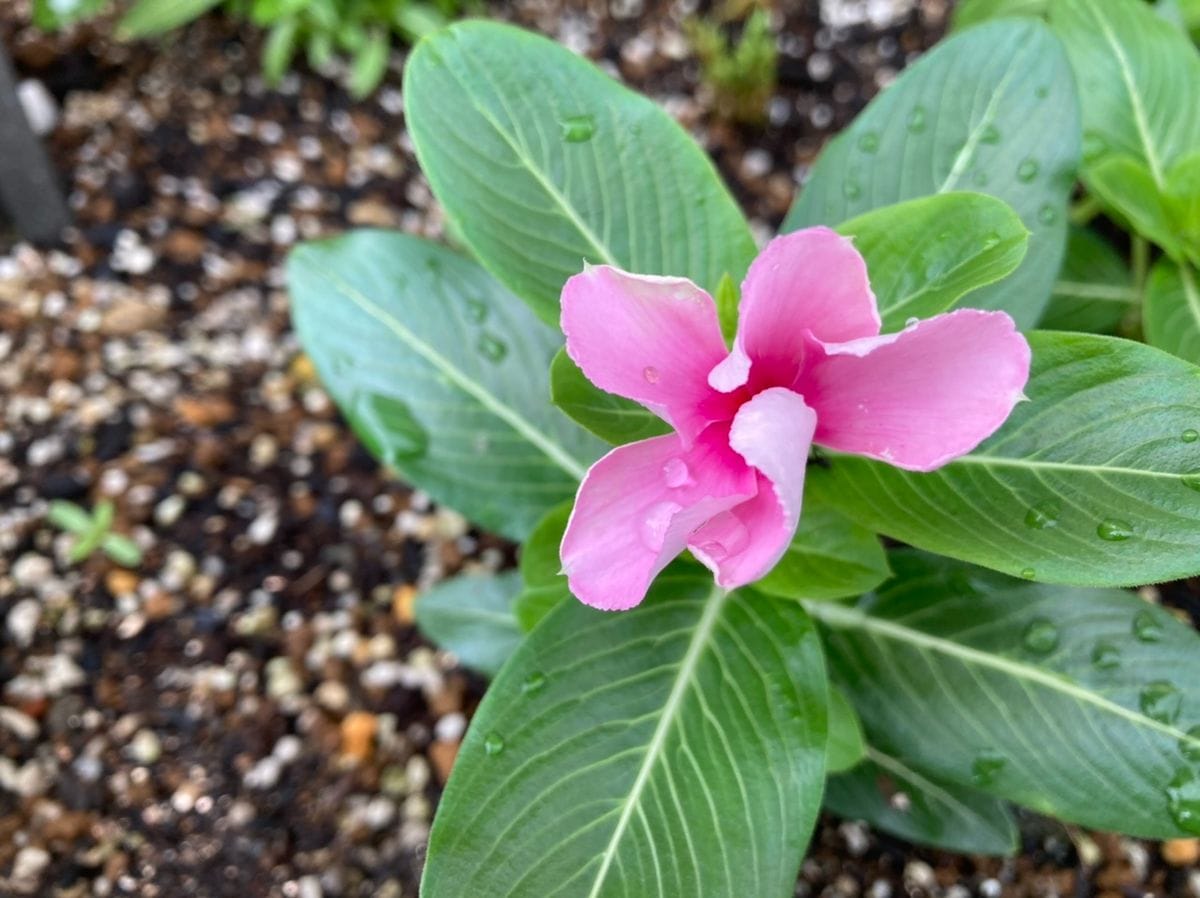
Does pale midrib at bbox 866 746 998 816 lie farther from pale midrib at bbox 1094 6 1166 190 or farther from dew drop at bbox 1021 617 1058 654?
pale midrib at bbox 1094 6 1166 190

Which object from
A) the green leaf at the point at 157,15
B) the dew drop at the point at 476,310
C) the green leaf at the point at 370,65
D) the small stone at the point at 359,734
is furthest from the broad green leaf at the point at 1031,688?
the green leaf at the point at 157,15

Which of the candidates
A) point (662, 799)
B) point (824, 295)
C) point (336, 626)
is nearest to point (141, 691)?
point (336, 626)

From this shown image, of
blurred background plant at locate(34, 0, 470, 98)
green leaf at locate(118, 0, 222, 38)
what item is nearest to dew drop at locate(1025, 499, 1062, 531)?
blurred background plant at locate(34, 0, 470, 98)

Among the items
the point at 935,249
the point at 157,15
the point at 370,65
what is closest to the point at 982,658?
the point at 935,249

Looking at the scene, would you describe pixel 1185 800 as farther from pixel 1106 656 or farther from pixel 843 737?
pixel 843 737

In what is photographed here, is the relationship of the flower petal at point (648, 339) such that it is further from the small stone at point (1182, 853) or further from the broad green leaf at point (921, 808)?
the small stone at point (1182, 853)
